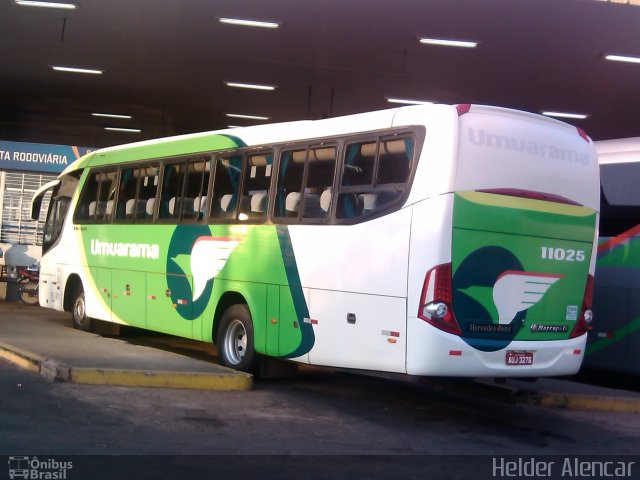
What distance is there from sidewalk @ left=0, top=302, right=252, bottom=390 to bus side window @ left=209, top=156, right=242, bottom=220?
81.0 inches

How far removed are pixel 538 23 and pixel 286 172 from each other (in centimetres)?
737

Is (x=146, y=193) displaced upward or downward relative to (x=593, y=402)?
upward

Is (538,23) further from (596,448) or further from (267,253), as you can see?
(596,448)

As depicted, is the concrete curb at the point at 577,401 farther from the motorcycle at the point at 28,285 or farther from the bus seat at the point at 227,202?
the motorcycle at the point at 28,285

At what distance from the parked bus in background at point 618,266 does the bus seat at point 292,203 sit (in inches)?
207

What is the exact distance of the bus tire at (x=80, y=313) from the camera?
51.9 ft

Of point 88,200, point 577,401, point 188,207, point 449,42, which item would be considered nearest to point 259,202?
point 188,207

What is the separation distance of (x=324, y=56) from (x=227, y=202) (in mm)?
8586

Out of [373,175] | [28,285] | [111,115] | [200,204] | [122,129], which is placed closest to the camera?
[373,175]

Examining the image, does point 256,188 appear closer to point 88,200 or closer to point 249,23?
point 88,200

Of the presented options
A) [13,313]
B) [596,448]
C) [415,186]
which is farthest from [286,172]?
[13,313]

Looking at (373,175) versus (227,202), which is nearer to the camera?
(373,175)

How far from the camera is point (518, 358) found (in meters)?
9.34

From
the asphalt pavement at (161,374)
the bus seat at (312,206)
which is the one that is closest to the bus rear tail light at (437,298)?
the asphalt pavement at (161,374)
